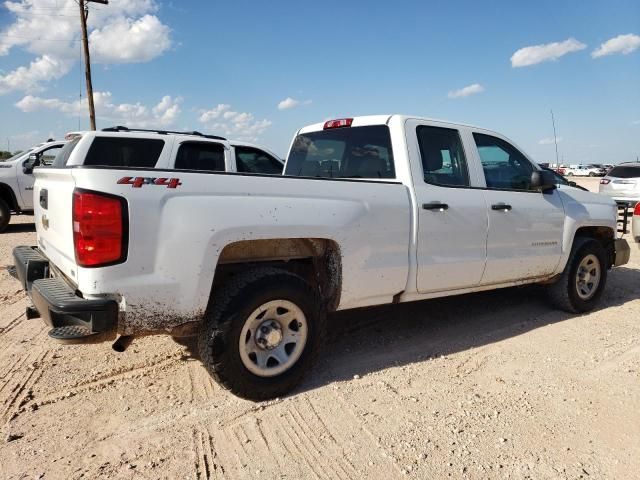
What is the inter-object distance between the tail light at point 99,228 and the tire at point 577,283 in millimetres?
4442

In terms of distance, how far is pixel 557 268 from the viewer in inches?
199

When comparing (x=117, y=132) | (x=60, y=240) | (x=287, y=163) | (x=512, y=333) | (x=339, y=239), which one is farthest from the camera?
(x=117, y=132)

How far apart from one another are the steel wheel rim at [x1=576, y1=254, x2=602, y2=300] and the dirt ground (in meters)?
0.74

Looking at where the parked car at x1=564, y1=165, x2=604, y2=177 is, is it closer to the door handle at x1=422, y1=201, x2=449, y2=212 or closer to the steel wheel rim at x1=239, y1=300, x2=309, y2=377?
the door handle at x1=422, y1=201, x2=449, y2=212

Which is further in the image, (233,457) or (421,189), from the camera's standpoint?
(421,189)

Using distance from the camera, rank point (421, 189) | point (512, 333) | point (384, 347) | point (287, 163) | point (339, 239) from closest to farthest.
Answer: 1. point (339, 239)
2. point (421, 189)
3. point (384, 347)
4. point (512, 333)
5. point (287, 163)

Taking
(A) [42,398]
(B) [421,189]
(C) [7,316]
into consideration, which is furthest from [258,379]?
(C) [7,316]

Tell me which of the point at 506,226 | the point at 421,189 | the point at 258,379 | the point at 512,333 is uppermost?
the point at 421,189

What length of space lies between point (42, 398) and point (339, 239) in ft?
7.23

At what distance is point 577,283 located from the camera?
17.6ft

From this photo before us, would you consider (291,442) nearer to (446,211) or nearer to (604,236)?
(446,211)

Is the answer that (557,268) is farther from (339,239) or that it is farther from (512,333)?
(339,239)

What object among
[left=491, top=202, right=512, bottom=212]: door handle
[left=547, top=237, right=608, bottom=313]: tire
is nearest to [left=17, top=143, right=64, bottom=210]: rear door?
[left=491, top=202, right=512, bottom=212]: door handle

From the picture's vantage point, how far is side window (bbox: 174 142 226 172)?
7.72 metres
